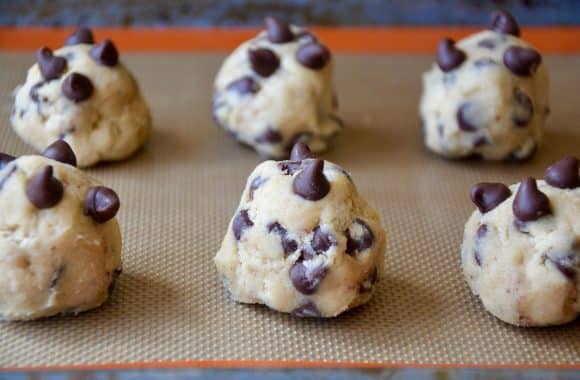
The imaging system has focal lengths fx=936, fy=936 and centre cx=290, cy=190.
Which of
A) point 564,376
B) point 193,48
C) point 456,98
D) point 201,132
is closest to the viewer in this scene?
point 564,376

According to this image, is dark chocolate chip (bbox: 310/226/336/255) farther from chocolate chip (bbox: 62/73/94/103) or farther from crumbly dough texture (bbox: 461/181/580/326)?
chocolate chip (bbox: 62/73/94/103)

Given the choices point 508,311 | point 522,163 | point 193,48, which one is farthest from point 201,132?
point 508,311

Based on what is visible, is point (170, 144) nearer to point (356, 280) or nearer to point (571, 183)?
point (356, 280)

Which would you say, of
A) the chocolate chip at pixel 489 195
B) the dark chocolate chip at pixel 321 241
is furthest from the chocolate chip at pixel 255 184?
the chocolate chip at pixel 489 195

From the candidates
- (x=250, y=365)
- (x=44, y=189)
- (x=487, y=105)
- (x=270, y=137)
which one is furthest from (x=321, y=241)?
(x=487, y=105)

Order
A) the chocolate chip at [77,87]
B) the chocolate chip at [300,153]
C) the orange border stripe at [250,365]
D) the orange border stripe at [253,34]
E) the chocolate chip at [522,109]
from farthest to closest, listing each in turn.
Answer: the orange border stripe at [253,34], the chocolate chip at [522,109], the chocolate chip at [77,87], the chocolate chip at [300,153], the orange border stripe at [250,365]

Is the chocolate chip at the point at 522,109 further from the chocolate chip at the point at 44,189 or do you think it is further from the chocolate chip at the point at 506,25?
the chocolate chip at the point at 44,189
